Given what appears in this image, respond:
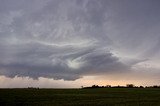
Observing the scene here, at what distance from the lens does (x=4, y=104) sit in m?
50.4

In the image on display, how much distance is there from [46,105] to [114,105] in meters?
10.2

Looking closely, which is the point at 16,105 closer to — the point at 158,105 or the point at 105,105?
the point at 105,105

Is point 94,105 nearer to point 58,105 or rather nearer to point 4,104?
point 58,105

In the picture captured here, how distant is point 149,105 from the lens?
166 ft

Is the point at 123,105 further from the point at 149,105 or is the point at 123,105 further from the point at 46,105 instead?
the point at 46,105

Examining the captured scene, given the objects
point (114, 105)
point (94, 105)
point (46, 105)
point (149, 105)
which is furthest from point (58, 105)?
point (149, 105)

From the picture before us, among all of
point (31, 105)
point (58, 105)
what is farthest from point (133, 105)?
point (31, 105)

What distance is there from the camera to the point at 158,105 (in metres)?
50.6

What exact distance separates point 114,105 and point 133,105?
2926 mm

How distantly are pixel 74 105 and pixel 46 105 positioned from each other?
13.6 feet

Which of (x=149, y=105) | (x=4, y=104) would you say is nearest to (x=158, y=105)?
(x=149, y=105)

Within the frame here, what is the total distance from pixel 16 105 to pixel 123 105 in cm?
1598

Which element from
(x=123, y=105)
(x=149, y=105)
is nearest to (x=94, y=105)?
(x=123, y=105)

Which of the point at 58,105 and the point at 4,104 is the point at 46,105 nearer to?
the point at 58,105
